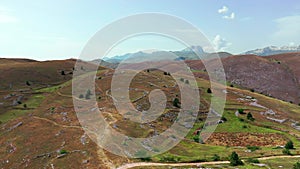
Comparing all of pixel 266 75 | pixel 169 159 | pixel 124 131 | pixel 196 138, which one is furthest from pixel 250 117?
pixel 266 75

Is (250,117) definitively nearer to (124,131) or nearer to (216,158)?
(216,158)

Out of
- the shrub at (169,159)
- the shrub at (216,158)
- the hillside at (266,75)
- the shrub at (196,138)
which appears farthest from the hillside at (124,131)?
the hillside at (266,75)

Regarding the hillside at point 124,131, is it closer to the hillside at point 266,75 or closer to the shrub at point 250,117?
the shrub at point 250,117

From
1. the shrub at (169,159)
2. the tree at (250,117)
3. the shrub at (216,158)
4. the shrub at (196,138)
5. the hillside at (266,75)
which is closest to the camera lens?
the shrub at (169,159)

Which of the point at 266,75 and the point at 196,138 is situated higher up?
the point at 266,75

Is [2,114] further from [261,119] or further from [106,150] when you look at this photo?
[261,119]

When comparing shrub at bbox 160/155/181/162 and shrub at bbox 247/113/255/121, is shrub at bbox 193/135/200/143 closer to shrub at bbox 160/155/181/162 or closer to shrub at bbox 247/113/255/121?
shrub at bbox 160/155/181/162

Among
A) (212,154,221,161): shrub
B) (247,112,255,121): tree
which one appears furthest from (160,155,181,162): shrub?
(247,112,255,121): tree

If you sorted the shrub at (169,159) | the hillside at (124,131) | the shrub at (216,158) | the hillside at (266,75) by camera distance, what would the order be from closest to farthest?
the shrub at (169,159) < the shrub at (216,158) < the hillside at (124,131) < the hillside at (266,75)

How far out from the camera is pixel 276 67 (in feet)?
556

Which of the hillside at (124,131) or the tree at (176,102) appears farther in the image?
the tree at (176,102)

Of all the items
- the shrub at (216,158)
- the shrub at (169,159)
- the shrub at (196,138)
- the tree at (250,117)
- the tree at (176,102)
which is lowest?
the shrub at (196,138)

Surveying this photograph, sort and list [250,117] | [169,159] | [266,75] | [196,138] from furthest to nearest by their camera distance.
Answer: [266,75] < [250,117] < [196,138] < [169,159]

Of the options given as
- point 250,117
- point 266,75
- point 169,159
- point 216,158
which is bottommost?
point 216,158
